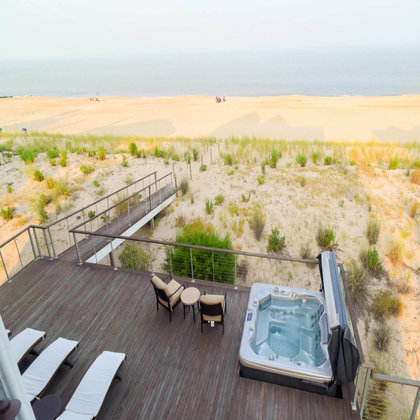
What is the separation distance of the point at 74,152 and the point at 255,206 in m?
12.9

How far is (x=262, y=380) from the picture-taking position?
557 centimetres

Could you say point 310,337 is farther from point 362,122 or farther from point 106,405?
point 362,122

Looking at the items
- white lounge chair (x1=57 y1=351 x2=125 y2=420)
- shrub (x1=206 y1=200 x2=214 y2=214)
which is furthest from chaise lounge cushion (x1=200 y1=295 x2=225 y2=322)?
shrub (x1=206 y1=200 x2=214 y2=214)

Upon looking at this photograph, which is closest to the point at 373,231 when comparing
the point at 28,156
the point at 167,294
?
the point at 167,294

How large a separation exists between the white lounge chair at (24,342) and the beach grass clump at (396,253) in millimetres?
10015

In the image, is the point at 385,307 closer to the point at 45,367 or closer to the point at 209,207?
the point at 209,207

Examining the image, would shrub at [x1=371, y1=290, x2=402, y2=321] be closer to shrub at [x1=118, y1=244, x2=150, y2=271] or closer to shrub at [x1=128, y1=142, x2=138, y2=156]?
shrub at [x1=118, y1=244, x2=150, y2=271]

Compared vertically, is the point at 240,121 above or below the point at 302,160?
above

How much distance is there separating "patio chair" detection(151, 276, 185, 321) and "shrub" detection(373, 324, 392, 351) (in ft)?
15.9

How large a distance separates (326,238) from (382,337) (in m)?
3.86

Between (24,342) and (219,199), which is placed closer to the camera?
(24,342)

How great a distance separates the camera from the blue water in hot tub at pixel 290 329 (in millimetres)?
6200

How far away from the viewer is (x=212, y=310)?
6.25 m

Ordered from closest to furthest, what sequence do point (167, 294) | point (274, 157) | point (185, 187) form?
point (167, 294)
point (185, 187)
point (274, 157)
